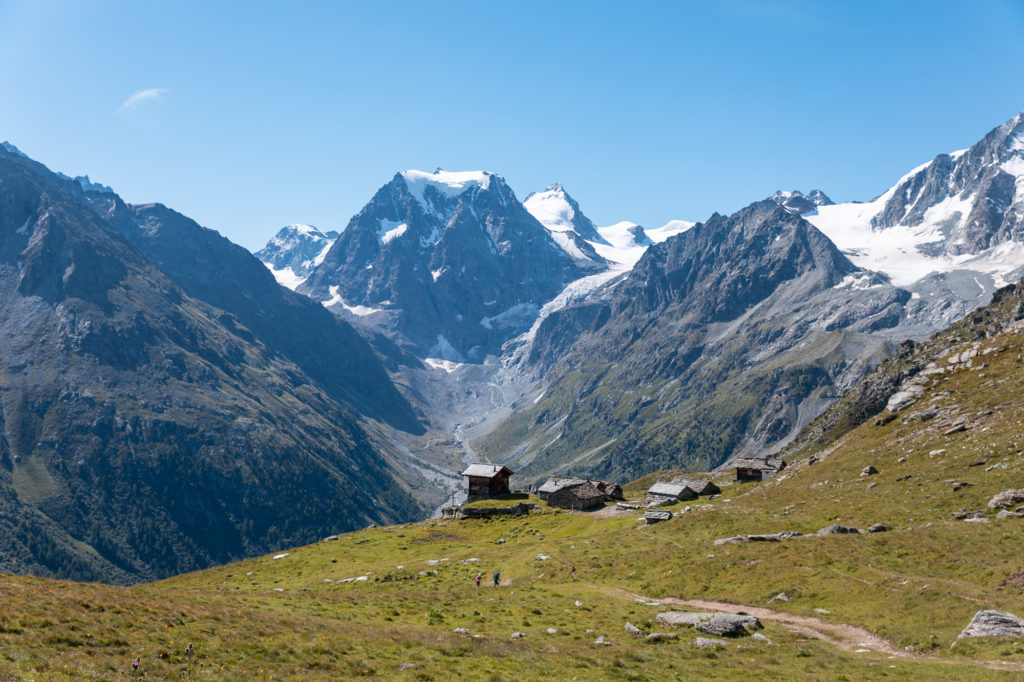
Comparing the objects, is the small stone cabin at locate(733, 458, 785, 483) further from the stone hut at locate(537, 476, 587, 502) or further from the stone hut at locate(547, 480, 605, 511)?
the stone hut at locate(537, 476, 587, 502)

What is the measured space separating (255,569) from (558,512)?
43719 millimetres

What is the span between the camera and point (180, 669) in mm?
25531

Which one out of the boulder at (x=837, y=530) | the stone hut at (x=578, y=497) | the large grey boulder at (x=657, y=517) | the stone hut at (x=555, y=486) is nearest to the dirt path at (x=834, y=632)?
the boulder at (x=837, y=530)

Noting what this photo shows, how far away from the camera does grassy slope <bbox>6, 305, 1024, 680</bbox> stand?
92.3 feet

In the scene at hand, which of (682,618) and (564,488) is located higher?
(682,618)

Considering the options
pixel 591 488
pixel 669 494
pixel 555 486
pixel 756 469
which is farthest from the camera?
pixel 756 469

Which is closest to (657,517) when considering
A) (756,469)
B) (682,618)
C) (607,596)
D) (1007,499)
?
(607,596)

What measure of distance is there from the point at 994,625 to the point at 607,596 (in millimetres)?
23016

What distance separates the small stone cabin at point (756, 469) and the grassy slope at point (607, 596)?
4476 centimetres

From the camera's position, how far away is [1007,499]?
51625 millimetres

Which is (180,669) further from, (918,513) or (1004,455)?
(1004,455)

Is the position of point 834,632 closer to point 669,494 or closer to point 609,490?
point 669,494

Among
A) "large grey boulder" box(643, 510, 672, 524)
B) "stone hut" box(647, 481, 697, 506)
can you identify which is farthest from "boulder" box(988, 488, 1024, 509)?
"stone hut" box(647, 481, 697, 506)

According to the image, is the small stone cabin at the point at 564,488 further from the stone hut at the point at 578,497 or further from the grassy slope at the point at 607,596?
the grassy slope at the point at 607,596
